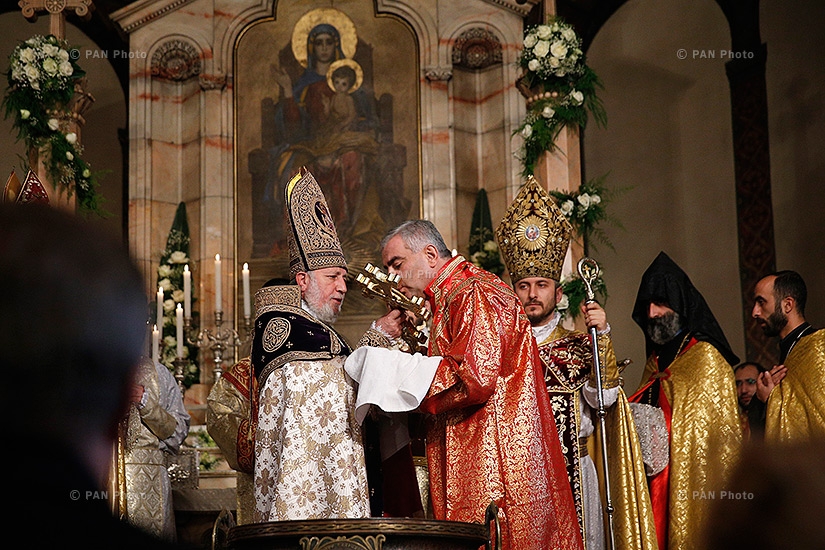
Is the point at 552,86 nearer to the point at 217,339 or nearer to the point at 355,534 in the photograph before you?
the point at 217,339

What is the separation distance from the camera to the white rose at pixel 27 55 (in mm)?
8156

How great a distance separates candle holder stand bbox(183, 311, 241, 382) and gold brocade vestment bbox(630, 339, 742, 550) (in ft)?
9.40

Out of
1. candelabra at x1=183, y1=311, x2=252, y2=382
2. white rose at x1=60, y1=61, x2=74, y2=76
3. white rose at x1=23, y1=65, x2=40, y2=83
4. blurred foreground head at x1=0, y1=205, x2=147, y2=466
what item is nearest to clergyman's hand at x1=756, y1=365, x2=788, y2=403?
candelabra at x1=183, y1=311, x2=252, y2=382

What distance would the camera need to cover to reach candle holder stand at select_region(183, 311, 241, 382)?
7.90 meters

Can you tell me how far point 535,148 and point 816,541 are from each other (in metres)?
7.15

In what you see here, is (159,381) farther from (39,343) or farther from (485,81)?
(39,343)

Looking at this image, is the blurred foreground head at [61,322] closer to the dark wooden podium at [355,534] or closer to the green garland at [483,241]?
the dark wooden podium at [355,534]

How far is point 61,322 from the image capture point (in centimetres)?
125

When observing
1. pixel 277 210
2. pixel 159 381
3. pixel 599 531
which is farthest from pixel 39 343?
pixel 277 210

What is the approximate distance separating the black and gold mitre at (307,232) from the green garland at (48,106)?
129 inches

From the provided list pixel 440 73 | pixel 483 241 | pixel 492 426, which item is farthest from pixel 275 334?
pixel 440 73

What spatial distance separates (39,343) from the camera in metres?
1.23

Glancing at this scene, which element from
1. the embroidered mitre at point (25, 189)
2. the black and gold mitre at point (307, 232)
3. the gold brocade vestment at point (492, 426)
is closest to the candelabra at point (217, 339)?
the embroidered mitre at point (25, 189)

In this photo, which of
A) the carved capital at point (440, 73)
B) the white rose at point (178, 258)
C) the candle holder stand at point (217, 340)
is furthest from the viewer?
the carved capital at point (440, 73)
